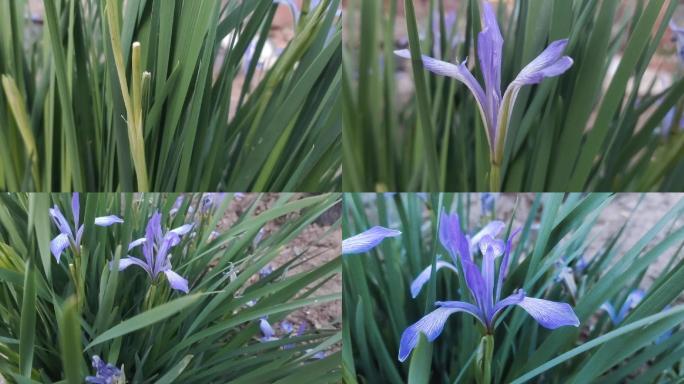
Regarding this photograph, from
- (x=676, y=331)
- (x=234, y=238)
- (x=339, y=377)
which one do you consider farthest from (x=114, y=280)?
(x=676, y=331)

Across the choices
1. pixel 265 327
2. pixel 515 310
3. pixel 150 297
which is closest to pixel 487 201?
pixel 515 310

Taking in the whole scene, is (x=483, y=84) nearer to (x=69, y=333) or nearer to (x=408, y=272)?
(x=408, y=272)

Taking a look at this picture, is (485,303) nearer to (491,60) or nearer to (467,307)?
(467,307)

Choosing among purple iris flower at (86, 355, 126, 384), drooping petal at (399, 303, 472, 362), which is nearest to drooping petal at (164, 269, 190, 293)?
purple iris flower at (86, 355, 126, 384)

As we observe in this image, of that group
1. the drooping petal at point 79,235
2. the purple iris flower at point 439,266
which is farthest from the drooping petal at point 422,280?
the drooping petal at point 79,235

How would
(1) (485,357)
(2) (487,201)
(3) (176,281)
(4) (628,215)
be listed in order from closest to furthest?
(1) (485,357), (3) (176,281), (2) (487,201), (4) (628,215)

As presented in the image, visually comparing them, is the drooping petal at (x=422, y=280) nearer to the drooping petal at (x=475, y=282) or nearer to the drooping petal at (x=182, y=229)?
the drooping petal at (x=475, y=282)
